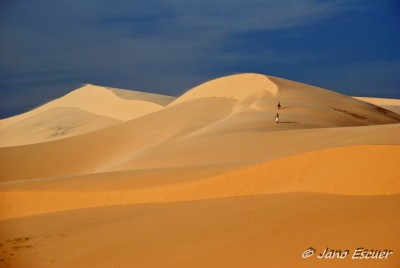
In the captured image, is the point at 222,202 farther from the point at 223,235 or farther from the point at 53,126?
the point at 53,126

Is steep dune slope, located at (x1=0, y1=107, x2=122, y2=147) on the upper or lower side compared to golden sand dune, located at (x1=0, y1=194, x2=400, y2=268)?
upper

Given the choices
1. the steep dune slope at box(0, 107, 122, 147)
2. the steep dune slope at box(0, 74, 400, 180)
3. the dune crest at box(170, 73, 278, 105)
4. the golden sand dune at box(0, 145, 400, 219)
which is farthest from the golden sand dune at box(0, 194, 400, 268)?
the steep dune slope at box(0, 107, 122, 147)

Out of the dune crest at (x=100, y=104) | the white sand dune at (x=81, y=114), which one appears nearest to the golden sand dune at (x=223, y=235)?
the white sand dune at (x=81, y=114)

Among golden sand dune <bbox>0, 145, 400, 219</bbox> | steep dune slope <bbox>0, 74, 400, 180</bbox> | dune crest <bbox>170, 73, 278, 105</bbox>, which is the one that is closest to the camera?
golden sand dune <bbox>0, 145, 400, 219</bbox>

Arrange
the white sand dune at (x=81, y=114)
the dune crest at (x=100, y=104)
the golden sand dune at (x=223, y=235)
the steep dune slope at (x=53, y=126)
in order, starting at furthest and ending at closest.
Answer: the dune crest at (x=100, y=104), the white sand dune at (x=81, y=114), the steep dune slope at (x=53, y=126), the golden sand dune at (x=223, y=235)

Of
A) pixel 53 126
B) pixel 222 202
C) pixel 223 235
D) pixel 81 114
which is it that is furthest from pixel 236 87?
pixel 81 114

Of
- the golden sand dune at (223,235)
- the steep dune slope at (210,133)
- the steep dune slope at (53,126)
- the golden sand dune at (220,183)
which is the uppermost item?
the steep dune slope at (53,126)

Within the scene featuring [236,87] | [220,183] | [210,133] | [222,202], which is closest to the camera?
[222,202]

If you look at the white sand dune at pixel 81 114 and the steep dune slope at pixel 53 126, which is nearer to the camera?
the steep dune slope at pixel 53 126

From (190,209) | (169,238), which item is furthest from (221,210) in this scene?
(169,238)

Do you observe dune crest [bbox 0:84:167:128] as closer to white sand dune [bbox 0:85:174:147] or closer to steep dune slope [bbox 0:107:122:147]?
white sand dune [bbox 0:85:174:147]

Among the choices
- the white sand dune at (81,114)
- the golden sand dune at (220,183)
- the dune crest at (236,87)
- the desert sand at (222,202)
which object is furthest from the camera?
the white sand dune at (81,114)

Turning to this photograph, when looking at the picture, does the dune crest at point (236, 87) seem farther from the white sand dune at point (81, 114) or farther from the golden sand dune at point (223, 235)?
the golden sand dune at point (223, 235)

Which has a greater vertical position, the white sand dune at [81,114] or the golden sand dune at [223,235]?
the white sand dune at [81,114]
